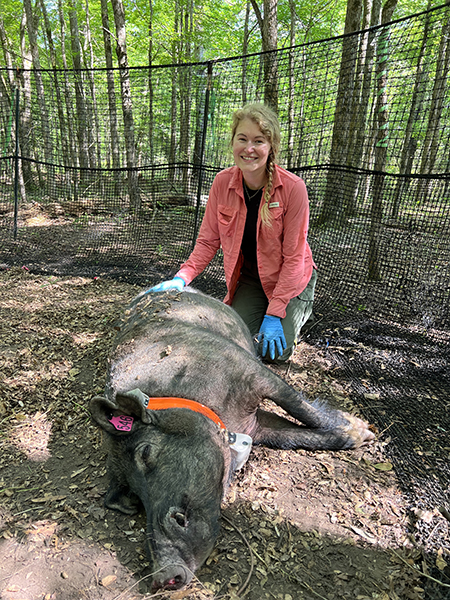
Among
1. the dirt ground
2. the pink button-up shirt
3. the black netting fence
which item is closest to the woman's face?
the pink button-up shirt

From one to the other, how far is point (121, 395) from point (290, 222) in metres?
2.50

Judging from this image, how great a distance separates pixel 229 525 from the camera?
98.3 inches

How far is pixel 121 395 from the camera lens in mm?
2299

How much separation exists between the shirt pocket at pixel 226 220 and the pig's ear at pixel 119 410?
2438 mm

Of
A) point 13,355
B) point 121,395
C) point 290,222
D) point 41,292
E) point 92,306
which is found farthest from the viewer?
point 41,292

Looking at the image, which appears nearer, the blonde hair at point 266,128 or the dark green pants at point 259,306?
the blonde hair at point 266,128

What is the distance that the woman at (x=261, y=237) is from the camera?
3.78 m

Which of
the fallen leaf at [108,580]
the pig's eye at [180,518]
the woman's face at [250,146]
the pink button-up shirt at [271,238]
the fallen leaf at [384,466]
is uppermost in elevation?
the woman's face at [250,146]

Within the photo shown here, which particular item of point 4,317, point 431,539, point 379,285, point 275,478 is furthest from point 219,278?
point 431,539

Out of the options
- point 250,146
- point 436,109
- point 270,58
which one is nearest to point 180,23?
point 270,58

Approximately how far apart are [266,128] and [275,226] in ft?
3.02

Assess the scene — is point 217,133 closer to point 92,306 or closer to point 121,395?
point 92,306

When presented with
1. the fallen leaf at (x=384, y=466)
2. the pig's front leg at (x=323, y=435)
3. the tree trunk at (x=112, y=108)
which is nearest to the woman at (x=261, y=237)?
the pig's front leg at (x=323, y=435)

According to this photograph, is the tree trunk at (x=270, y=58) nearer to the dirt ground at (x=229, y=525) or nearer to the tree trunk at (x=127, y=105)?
the tree trunk at (x=127, y=105)
